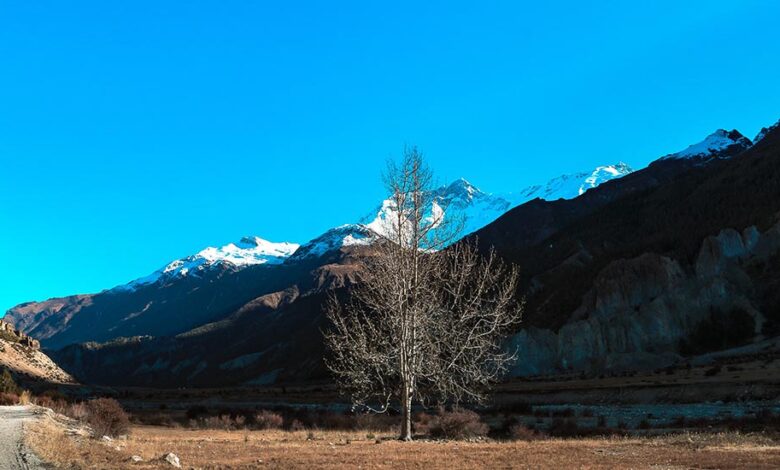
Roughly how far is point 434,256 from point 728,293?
73.6m

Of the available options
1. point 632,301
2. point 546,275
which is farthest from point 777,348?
point 546,275

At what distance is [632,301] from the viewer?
92.0 m

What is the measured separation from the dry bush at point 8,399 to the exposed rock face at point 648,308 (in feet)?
219

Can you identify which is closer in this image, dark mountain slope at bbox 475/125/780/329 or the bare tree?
the bare tree

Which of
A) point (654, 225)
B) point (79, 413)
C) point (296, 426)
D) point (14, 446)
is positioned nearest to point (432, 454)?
point (14, 446)

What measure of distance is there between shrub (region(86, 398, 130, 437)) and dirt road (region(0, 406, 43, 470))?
3009mm

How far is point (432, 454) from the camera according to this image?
19.9m

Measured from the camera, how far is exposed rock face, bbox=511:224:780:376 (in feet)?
278

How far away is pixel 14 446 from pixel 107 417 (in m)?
13.5

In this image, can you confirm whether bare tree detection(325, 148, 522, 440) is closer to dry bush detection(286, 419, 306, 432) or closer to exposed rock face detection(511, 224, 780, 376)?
dry bush detection(286, 419, 306, 432)

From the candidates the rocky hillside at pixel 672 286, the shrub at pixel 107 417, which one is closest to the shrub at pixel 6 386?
the shrub at pixel 107 417

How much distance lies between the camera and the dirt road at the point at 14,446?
15594 mm

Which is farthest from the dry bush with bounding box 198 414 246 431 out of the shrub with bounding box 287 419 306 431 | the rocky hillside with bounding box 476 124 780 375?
the rocky hillside with bounding box 476 124 780 375

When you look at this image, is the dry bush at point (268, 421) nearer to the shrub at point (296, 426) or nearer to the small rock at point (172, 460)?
the shrub at point (296, 426)
